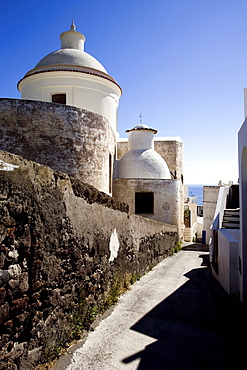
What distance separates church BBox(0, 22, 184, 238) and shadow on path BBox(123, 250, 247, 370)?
18.8ft

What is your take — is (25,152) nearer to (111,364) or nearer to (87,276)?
(87,276)

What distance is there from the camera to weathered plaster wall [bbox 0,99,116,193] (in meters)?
9.13

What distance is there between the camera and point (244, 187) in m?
5.81

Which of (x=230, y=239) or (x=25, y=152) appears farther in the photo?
(x=25, y=152)

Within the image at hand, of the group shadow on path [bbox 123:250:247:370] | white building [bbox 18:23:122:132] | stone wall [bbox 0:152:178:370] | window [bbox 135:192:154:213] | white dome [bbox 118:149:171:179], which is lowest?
shadow on path [bbox 123:250:247:370]

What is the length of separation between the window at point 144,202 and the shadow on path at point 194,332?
313 inches

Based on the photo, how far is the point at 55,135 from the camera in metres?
9.60

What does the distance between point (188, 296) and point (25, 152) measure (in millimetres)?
6197

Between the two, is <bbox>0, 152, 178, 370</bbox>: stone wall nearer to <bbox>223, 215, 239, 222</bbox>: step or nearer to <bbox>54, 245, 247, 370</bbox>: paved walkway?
<bbox>54, 245, 247, 370</bbox>: paved walkway

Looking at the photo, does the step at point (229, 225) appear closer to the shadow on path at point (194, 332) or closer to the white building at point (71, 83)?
the shadow on path at point (194, 332)

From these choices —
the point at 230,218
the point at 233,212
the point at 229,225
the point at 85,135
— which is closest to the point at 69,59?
the point at 85,135

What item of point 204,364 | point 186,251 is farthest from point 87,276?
point 186,251

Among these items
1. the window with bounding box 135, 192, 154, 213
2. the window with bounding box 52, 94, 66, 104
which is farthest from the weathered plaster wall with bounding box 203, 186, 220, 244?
the window with bounding box 52, 94, 66, 104

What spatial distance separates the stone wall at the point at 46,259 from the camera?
290cm
